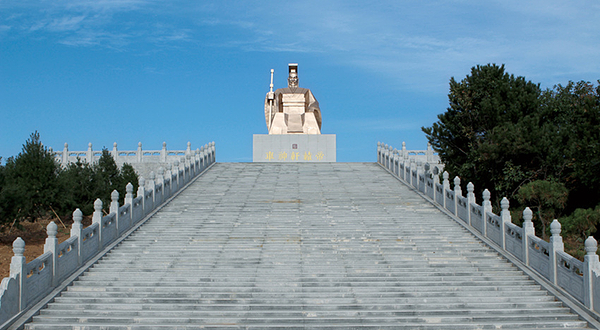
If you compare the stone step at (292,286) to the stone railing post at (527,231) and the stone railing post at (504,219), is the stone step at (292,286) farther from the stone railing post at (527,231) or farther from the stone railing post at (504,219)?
the stone railing post at (504,219)

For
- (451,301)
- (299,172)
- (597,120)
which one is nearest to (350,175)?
(299,172)

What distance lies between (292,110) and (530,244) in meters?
18.9

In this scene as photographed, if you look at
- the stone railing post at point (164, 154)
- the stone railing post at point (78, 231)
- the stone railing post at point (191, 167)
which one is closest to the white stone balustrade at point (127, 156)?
the stone railing post at point (164, 154)

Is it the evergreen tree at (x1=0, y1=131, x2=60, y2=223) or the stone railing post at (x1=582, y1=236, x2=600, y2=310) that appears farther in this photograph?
the evergreen tree at (x1=0, y1=131, x2=60, y2=223)

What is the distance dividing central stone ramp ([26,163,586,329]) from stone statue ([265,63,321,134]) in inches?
508

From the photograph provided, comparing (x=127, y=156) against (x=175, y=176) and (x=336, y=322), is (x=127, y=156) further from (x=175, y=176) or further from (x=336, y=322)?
(x=336, y=322)

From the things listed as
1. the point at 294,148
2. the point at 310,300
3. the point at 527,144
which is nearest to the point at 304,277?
the point at 310,300

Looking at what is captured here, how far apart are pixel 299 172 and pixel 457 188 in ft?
27.1

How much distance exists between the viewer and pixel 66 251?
34.4 feet

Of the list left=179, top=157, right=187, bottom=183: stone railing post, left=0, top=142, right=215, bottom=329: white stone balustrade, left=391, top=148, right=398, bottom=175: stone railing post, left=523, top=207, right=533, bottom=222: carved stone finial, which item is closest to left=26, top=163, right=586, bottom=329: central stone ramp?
left=0, top=142, right=215, bottom=329: white stone balustrade

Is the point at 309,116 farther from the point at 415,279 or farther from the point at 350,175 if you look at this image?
the point at 415,279

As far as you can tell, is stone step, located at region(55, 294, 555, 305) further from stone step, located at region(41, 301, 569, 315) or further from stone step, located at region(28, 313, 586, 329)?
stone step, located at region(28, 313, 586, 329)

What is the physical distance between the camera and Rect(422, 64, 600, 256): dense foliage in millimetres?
15555

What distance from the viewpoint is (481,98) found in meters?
20.0
